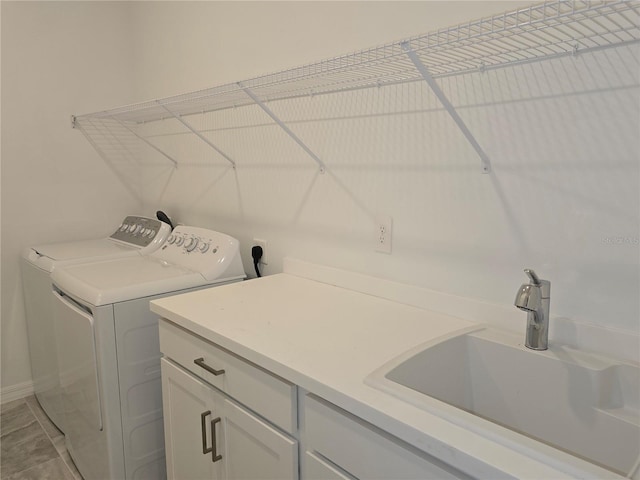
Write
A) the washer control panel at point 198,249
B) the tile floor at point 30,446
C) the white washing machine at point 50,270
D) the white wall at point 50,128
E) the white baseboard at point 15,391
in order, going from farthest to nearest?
1. the white baseboard at point 15,391
2. the white wall at point 50,128
3. the white washing machine at point 50,270
4. the tile floor at point 30,446
5. the washer control panel at point 198,249

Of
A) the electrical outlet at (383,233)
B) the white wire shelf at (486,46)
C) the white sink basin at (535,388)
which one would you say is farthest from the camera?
the electrical outlet at (383,233)

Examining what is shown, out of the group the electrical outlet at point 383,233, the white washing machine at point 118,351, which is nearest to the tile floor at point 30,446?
the white washing machine at point 118,351

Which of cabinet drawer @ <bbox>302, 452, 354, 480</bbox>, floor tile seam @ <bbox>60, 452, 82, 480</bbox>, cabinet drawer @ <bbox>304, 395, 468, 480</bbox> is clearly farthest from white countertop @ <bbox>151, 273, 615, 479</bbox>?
floor tile seam @ <bbox>60, 452, 82, 480</bbox>

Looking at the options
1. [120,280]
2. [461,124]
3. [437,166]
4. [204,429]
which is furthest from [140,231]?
[461,124]

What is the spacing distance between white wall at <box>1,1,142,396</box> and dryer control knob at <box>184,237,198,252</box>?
1065 mm

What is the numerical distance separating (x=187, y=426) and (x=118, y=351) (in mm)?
408

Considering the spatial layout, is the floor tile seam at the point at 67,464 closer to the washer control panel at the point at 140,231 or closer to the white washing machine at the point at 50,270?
the white washing machine at the point at 50,270

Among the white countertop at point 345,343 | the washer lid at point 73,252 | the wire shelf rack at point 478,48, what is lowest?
the white countertop at point 345,343

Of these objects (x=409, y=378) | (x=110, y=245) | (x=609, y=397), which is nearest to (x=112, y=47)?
(x=110, y=245)

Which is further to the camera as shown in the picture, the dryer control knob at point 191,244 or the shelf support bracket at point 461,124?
the dryer control knob at point 191,244

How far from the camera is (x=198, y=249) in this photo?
80.6 inches

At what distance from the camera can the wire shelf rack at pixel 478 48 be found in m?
0.84

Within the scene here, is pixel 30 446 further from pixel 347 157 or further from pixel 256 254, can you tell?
pixel 347 157

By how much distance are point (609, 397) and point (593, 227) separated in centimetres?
40
